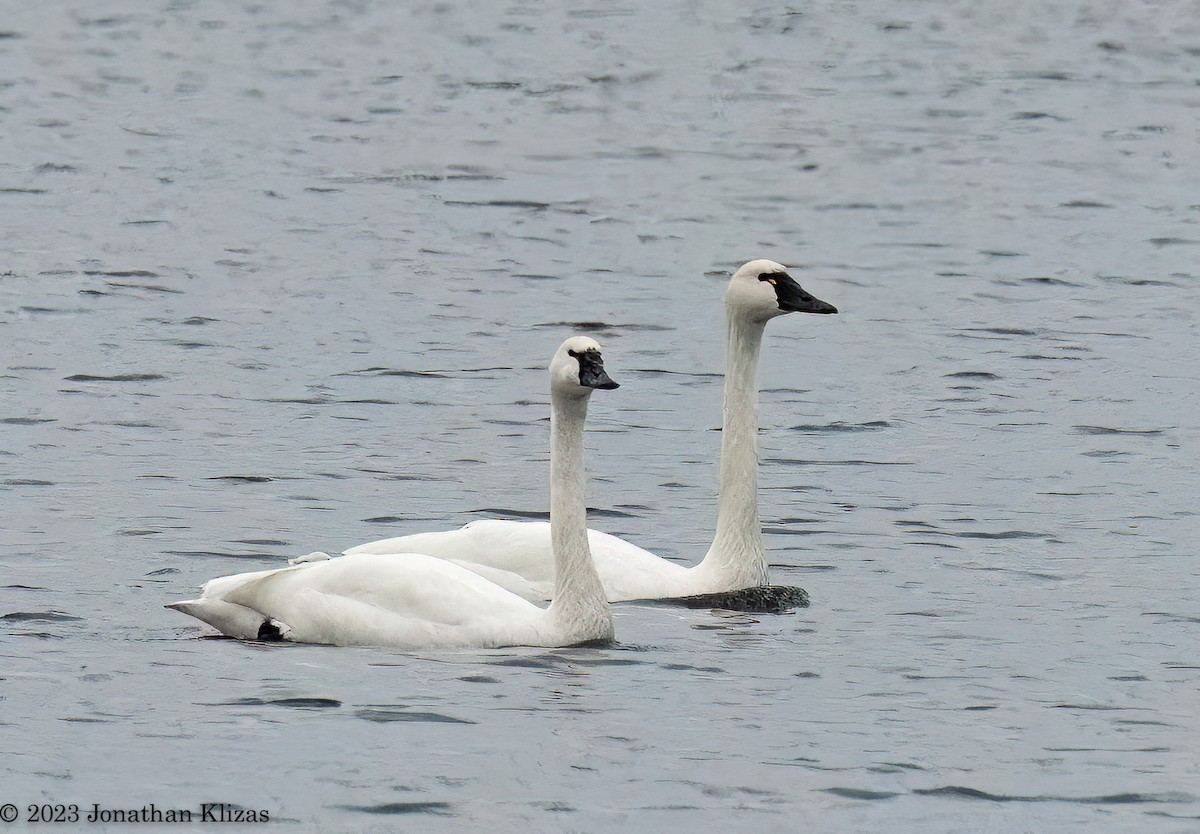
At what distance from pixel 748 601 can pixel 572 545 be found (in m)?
1.55

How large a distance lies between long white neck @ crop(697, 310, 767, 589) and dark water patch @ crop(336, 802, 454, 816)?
402 centimetres

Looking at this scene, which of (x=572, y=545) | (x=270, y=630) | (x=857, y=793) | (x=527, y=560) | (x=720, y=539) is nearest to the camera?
(x=857, y=793)

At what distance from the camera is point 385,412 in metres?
17.8

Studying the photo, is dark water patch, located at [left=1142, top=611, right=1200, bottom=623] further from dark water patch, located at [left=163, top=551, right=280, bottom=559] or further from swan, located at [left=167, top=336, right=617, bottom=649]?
dark water patch, located at [left=163, top=551, right=280, bottom=559]

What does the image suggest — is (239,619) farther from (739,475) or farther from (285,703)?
(739,475)

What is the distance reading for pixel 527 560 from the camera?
12.8m

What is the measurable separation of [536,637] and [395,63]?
89.3 feet

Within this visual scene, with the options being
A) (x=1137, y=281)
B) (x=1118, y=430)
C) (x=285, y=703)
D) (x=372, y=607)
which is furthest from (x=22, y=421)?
(x=1137, y=281)

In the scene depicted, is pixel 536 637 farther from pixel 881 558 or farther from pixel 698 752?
pixel 881 558

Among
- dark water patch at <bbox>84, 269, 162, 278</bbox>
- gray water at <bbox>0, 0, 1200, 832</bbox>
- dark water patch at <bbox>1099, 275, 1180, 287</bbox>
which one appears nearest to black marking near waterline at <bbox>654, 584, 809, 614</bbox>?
gray water at <bbox>0, 0, 1200, 832</bbox>

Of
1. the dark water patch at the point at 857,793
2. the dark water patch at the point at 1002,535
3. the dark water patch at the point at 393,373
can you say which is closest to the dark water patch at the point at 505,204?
the dark water patch at the point at 393,373

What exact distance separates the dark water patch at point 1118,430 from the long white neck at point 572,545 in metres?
6.69

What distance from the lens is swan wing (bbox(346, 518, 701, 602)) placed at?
12.7 meters

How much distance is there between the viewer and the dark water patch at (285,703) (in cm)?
1035
